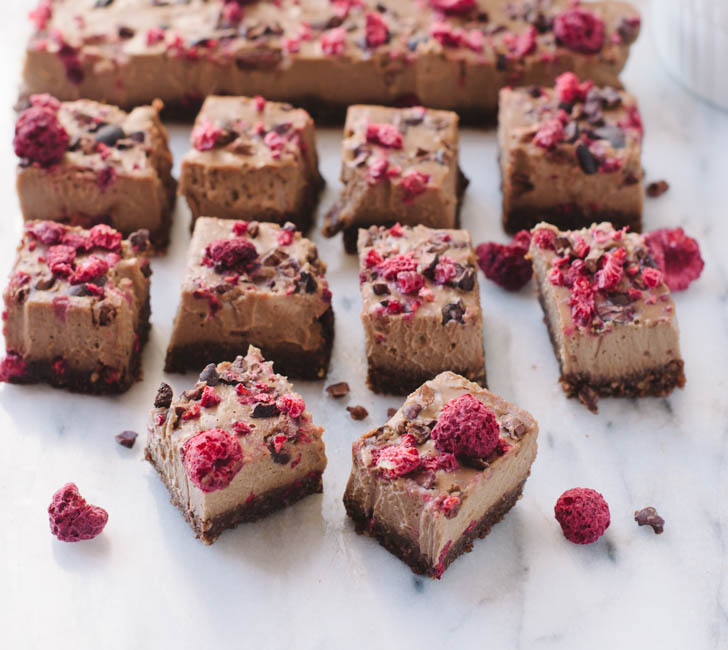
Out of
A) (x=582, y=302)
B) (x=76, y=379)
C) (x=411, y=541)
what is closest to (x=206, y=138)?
(x=76, y=379)

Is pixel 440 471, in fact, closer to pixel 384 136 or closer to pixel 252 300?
pixel 252 300

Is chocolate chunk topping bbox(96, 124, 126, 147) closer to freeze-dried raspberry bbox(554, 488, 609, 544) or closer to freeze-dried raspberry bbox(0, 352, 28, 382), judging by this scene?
freeze-dried raspberry bbox(0, 352, 28, 382)

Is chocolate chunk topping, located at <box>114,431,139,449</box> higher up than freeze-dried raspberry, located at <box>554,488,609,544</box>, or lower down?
lower down

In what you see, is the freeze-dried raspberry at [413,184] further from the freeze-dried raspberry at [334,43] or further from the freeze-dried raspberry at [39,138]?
the freeze-dried raspberry at [39,138]

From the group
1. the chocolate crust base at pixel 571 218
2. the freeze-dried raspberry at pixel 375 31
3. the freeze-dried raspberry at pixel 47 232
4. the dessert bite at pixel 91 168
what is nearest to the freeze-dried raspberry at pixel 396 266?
the chocolate crust base at pixel 571 218

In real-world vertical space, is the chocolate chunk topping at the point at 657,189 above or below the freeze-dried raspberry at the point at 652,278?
below

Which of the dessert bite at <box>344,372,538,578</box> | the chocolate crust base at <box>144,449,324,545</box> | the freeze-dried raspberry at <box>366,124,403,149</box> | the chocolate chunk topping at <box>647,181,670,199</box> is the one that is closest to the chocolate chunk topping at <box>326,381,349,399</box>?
the chocolate crust base at <box>144,449,324,545</box>
